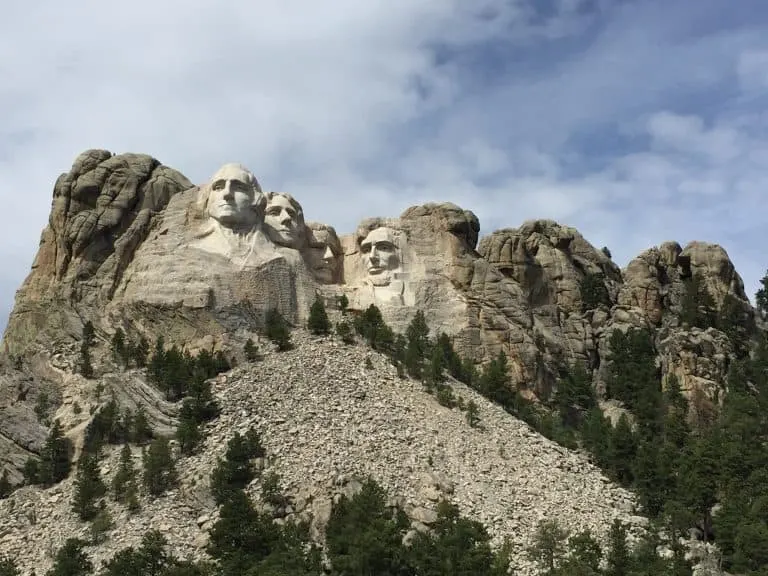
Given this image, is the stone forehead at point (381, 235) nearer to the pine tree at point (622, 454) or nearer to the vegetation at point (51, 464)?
the pine tree at point (622, 454)

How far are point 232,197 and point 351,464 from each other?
16.2 m

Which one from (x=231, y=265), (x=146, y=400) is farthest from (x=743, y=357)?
(x=146, y=400)

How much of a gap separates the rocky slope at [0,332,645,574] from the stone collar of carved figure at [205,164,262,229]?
266 inches

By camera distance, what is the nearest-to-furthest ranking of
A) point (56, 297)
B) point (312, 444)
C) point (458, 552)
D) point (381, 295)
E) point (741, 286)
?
1. point (458, 552)
2. point (312, 444)
3. point (56, 297)
4. point (381, 295)
5. point (741, 286)

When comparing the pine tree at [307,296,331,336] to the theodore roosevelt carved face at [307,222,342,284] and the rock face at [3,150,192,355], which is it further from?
the rock face at [3,150,192,355]

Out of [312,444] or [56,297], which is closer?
[312,444]

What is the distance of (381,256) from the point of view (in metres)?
71.1

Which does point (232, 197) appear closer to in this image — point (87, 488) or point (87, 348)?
point (87, 348)

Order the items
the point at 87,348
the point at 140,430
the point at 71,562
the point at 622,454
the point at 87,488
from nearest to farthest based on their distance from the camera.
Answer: the point at 71,562
the point at 87,488
the point at 140,430
the point at 622,454
the point at 87,348

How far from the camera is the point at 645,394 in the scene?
67438mm

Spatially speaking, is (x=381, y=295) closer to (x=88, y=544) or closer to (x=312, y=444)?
(x=312, y=444)

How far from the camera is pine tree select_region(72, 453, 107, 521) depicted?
5406cm

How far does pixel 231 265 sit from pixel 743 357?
949 inches

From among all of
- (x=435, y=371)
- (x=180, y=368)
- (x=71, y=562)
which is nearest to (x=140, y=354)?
(x=180, y=368)
